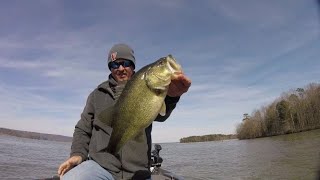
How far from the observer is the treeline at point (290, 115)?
182 feet

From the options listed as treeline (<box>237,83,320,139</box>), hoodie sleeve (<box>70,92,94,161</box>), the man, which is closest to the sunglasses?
the man

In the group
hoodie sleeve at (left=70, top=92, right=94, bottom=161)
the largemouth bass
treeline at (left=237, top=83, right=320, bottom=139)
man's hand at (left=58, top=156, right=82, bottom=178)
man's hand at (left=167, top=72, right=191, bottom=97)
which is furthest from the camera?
treeline at (left=237, top=83, right=320, bottom=139)

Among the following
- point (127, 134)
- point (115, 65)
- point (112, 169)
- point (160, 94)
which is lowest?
point (112, 169)

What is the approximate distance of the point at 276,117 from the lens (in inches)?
2462

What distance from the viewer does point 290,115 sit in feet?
194

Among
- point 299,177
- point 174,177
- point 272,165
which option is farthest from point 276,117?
point 174,177

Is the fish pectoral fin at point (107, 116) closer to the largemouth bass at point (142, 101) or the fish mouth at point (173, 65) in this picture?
the largemouth bass at point (142, 101)

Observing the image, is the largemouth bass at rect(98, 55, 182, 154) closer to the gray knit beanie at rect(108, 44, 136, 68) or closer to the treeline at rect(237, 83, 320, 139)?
the gray knit beanie at rect(108, 44, 136, 68)

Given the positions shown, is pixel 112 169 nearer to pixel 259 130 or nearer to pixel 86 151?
pixel 86 151

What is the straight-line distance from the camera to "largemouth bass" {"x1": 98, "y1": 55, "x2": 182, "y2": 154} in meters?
2.66

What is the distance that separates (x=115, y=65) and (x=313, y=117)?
58.7 m

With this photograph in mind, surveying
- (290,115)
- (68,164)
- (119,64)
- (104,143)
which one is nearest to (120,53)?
(119,64)

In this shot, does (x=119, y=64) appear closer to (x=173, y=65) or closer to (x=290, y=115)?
(x=173, y=65)

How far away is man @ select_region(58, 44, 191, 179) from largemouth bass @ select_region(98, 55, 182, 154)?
47.5 inches
